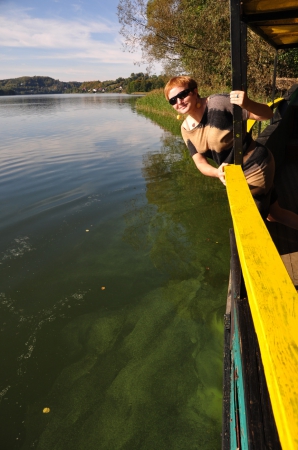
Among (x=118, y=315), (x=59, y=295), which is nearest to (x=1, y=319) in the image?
(x=59, y=295)

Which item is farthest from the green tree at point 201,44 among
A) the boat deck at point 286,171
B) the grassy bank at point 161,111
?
the boat deck at point 286,171

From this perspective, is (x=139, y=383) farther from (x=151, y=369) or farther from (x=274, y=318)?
(x=274, y=318)

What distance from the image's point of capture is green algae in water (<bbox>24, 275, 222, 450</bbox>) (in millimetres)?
2770

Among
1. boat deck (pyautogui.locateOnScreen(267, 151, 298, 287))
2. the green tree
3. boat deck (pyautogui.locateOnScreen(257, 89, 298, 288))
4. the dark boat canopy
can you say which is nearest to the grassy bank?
the green tree

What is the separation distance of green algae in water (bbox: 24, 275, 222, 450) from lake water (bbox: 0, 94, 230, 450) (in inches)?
0.4

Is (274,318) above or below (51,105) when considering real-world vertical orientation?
below

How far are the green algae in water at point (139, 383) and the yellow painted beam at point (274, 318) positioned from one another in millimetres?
2218

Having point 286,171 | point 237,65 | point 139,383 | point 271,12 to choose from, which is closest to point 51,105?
point 286,171

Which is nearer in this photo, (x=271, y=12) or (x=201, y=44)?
(x=271, y=12)

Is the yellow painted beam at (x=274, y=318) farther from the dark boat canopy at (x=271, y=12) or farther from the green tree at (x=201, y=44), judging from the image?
the green tree at (x=201, y=44)

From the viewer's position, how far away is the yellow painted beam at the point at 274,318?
0.67 metres

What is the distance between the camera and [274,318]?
0.88 m

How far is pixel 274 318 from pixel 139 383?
2742 millimetres

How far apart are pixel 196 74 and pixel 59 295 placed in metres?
21.9
